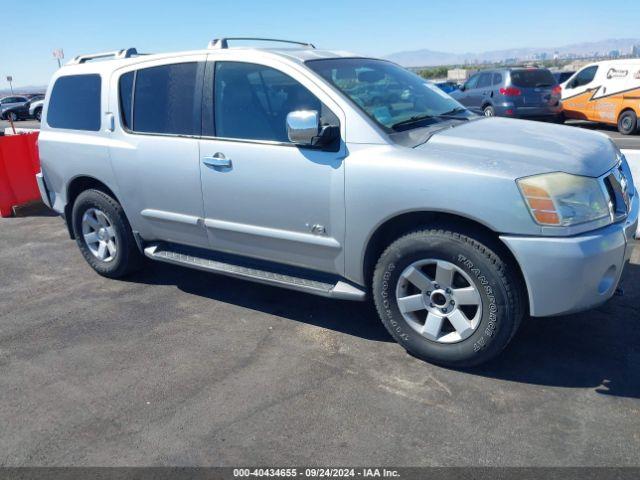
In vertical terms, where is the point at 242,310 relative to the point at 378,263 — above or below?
below

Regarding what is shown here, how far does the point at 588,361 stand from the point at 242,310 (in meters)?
2.45

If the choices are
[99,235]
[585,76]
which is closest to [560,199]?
[99,235]

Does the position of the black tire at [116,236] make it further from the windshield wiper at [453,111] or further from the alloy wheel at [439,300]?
the windshield wiper at [453,111]

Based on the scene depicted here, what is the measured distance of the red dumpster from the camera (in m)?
8.10

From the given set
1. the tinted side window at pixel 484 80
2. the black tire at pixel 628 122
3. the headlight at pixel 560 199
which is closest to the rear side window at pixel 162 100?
the headlight at pixel 560 199

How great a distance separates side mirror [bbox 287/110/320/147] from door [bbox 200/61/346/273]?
0.50ft

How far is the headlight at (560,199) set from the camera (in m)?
2.96

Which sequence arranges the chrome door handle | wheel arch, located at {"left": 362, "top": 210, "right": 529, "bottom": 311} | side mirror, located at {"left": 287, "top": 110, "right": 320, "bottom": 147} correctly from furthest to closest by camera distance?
1. the chrome door handle
2. side mirror, located at {"left": 287, "top": 110, "right": 320, "bottom": 147}
3. wheel arch, located at {"left": 362, "top": 210, "right": 529, "bottom": 311}

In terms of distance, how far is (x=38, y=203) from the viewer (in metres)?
8.55

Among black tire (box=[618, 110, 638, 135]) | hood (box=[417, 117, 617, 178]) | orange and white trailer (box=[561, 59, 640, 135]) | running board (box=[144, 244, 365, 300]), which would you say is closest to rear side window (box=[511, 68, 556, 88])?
orange and white trailer (box=[561, 59, 640, 135])

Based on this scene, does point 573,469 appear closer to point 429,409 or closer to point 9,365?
point 429,409

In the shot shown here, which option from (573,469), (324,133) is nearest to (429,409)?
(573,469)

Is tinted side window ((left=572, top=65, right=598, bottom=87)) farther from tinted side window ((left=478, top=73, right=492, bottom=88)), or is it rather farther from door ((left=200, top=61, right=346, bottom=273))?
door ((left=200, top=61, right=346, bottom=273))

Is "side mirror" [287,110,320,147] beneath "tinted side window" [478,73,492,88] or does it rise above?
above
